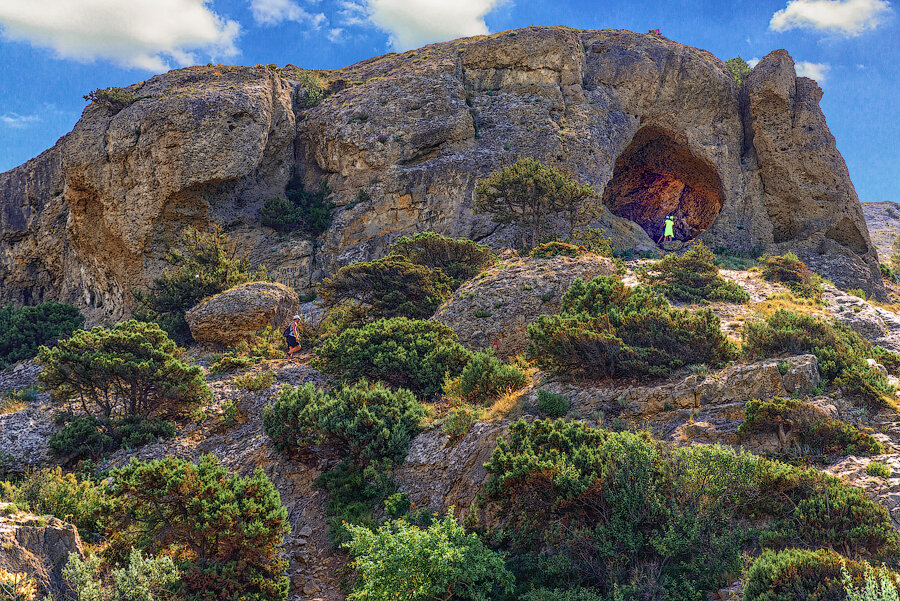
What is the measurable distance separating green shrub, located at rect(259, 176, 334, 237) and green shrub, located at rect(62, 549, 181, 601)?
27.0 meters

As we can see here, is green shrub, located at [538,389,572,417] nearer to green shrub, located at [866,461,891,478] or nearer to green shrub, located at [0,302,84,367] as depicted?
green shrub, located at [866,461,891,478]

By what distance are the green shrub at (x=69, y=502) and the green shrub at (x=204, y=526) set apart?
389 millimetres

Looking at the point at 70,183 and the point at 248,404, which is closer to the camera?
the point at 248,404

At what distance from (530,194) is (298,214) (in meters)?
13.7

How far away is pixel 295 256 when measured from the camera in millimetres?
36094

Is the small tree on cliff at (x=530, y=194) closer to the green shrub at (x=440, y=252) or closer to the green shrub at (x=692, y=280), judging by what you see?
the green shrub at (x=440, y=252)

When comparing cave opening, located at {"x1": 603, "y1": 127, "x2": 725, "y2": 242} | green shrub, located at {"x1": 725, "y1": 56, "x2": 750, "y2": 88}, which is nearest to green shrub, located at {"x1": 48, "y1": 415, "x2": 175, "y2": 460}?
cave opening, located at {"x1": 603, "y1": 127, "x2": 725, "y2": 242}

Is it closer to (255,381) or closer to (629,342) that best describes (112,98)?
(255,381)

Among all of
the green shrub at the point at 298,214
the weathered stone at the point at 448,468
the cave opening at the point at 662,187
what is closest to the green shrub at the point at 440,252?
the green shrub at the point at 298,214

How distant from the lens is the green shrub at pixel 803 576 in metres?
8.71

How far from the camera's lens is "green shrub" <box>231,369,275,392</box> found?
68.0ft

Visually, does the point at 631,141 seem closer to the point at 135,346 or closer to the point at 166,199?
the point at 166,199

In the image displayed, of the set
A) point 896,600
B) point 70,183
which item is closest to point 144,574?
point 896,600

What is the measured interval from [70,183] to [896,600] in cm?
4106
